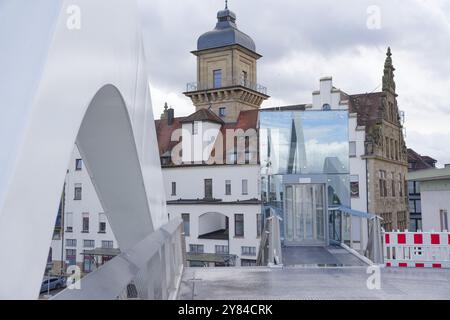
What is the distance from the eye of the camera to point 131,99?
182 inches

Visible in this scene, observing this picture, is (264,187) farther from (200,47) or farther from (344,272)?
(200,47)

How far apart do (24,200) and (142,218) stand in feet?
14.6

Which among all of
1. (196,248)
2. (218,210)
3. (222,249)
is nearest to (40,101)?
(222,249)

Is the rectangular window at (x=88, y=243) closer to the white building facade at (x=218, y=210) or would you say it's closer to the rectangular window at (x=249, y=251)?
the white building facade at (x=218, y=210)

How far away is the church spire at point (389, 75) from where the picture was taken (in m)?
36.3

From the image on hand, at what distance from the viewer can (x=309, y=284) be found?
6449 millimetres

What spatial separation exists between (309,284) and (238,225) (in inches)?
1089

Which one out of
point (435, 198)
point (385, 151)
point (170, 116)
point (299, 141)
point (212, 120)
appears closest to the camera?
point (435, 198)

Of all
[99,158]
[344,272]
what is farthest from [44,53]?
[344,272]

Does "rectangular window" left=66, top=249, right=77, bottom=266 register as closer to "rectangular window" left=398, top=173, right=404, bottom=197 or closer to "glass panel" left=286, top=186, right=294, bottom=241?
"rectangular window" left=398, top=173, right=404, bottom=197

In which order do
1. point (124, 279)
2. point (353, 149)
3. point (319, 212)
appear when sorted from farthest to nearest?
point (353, 149) < point (319, 212) < point (124, 279)

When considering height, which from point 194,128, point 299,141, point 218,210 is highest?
point 194,128

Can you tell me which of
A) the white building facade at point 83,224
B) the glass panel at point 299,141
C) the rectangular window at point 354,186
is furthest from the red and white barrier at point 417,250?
the white building facade at point 83,224

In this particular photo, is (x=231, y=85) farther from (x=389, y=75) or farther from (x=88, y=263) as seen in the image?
(x=88, y=263)
